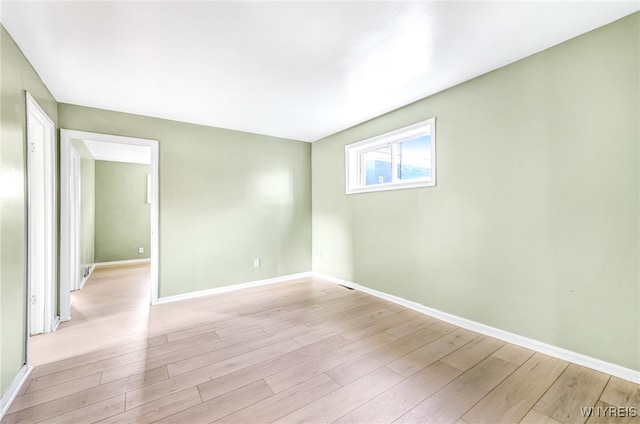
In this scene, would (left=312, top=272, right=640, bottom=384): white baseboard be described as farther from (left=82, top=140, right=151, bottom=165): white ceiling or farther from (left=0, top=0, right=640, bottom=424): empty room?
(left=82, top=140, right=151, bottom=165): white ceiling

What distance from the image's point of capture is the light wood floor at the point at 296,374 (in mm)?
1551

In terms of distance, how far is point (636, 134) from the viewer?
1.74 m

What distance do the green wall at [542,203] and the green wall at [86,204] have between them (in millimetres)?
5070

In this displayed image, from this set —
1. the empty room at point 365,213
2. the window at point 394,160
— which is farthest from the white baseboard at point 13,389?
the window at point 394,160

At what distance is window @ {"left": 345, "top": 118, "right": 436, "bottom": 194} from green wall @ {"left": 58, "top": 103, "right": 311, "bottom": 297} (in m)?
1.09

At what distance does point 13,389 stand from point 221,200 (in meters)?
2.63

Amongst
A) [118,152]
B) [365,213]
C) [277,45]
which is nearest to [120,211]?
[118,152]

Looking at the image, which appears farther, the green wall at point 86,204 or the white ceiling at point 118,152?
the white ceiling at point 118,152

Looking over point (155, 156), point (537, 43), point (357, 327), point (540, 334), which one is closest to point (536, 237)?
point (540, 334)

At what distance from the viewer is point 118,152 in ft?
17.4

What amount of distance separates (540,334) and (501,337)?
0.30 metres

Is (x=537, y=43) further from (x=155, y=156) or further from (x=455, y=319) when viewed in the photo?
(x=155, y=156)

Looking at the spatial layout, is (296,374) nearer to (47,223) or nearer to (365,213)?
(365,213)

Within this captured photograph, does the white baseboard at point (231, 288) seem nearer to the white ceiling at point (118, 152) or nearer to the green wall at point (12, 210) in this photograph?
the green wall at point (12, 210)
